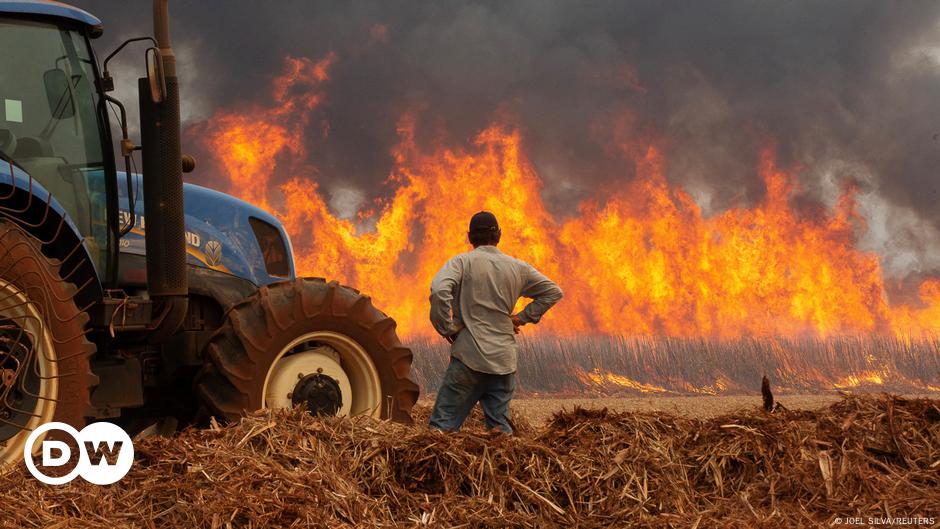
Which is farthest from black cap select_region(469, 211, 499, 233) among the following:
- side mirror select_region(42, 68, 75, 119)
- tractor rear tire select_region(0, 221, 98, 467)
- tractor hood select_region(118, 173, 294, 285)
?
side mirror select_region(42, 68, 75, 119)

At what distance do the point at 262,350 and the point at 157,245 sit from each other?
3.32 ft

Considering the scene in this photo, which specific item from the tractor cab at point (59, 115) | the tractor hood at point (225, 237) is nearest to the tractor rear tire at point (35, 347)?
the tractor cab at point (59, 115)

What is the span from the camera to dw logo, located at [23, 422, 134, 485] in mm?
5230

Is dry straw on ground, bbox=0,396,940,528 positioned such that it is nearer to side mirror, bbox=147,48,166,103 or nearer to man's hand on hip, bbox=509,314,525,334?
man's hand on hip, bbox=509,314,525,334

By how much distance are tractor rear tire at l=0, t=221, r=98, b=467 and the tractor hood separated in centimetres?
151

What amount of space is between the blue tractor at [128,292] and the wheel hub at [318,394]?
10 mm

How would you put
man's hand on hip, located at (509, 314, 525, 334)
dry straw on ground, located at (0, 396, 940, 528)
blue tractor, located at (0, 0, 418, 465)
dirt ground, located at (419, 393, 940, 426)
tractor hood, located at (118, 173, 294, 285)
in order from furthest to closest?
dirt ground, located at (419, 393, 940, 426) < tractor hood, located at (118, 173, 294, 285) < man's hand on hip, located at (509, 314, 525, 334) < blue tractor, located at (0, 0, 418, 465) < dry straw on ground, located at (0, 396, 940, 528)

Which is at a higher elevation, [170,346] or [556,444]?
[170,346]

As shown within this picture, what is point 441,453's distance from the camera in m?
5.26

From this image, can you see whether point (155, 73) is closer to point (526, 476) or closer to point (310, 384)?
point (310, 384)

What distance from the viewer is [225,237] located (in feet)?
26.6

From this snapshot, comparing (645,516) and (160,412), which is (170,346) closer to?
(160,412)

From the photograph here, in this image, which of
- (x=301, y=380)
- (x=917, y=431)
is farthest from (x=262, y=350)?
(x=917, y=431)

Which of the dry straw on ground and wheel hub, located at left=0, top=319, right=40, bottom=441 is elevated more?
wheel hub, located at left=0, top=319, right=40, bottom=441
